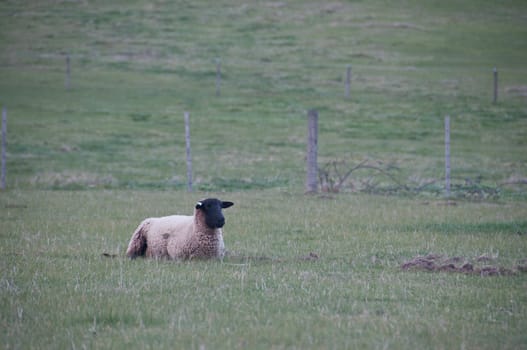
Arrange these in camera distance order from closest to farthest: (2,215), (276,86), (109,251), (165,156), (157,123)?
(109,251)
(2,215)
(165,156)
(157,123)
(276,86)

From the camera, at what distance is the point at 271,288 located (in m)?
8.21

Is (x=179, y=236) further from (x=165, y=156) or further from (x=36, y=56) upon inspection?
(x=36, y=56)

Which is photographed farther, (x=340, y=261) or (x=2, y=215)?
(x=2, y=215)

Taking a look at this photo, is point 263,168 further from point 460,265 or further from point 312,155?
point 460,265

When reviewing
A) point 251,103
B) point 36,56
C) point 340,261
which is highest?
point 36,56

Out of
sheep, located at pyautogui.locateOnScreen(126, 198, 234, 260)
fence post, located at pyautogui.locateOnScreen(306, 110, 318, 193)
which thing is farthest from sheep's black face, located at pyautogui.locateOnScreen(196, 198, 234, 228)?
fence post, located at pyautogui.locateOnScreen(306, 110, 318, 193)

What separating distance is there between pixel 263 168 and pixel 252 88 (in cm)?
1611

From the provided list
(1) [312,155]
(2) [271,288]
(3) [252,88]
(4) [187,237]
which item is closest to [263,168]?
(1) [312,155]

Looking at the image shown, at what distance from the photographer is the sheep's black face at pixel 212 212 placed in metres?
10.3

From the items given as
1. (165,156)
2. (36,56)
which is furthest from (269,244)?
(36,56)

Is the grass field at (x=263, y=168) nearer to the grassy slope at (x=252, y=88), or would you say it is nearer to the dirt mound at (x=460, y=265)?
the dirt mound at (x=460, y=265)

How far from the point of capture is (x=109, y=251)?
1100 cm

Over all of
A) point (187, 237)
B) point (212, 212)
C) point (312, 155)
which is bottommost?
point (187, 237)

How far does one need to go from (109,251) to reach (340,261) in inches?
124
